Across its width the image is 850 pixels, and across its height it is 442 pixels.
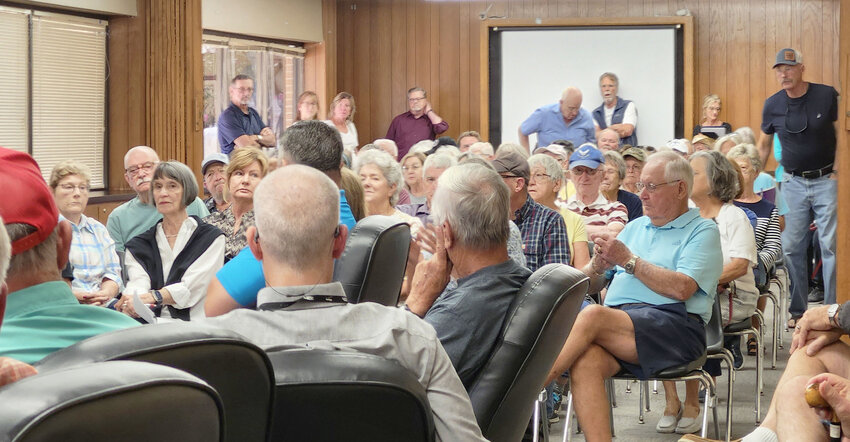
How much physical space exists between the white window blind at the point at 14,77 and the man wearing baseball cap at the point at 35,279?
648 centimetres

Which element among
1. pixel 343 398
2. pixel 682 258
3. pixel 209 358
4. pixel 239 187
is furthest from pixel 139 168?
pixel 209 358

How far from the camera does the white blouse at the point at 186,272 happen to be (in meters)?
4.29

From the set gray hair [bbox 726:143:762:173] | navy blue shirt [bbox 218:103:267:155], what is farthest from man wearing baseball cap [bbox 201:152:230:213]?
navy blue shirt [bbox 218:103:267:155]

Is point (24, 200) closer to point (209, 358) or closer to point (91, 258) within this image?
point (209, 358)

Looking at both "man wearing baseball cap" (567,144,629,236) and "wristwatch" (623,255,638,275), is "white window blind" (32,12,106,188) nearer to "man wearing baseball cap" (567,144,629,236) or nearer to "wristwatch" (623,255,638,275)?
"man wearing baseball cap" (567,144,629,236)

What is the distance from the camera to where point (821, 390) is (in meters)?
2.94

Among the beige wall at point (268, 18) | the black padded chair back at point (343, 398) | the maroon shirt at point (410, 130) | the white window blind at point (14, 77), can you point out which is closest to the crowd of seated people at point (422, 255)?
the black padded chair back at point (343, 398)

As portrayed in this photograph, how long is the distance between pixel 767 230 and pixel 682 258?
1.83 meters

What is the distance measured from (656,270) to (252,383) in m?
2.88

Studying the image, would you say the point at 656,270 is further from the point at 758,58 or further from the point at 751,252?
the point at 758,58

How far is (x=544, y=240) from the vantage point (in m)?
4.46

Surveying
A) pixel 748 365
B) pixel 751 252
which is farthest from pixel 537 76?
pixel 751 252

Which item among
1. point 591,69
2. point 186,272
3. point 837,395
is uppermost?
point 591,69

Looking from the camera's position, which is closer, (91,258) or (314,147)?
(314,147)
